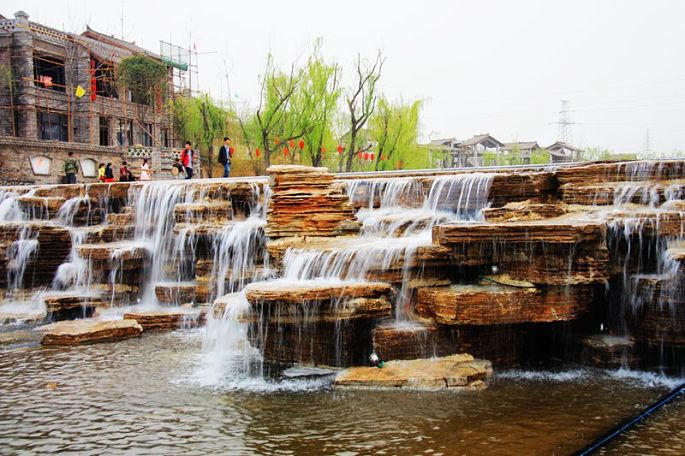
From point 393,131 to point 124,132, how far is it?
662 inches

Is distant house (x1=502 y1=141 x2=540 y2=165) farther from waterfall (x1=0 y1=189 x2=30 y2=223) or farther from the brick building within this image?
waterfall (x1=0 y1=189 x2=30 y2=223)

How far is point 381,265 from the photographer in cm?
966

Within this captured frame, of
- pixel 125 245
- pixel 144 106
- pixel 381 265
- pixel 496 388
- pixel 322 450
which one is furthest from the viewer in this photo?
pixel 144 106

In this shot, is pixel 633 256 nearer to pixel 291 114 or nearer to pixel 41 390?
pixel 41 390

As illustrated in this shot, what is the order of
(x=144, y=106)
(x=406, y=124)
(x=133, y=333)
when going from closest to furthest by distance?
(x=133, y=333) < (x=406, y=124) < (x=144, y=106)

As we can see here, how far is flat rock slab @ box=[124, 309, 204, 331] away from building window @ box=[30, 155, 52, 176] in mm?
19036

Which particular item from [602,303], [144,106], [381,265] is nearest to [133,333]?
[381,265]

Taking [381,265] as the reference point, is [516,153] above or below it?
above

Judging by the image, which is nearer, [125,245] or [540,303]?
[540,303]

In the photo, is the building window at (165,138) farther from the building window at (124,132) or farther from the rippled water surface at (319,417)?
the rippled water surface at (319,417)

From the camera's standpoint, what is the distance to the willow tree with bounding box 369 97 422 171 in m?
34.9

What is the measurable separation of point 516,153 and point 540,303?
55.6m

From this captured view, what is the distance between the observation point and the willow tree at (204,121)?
34.6m

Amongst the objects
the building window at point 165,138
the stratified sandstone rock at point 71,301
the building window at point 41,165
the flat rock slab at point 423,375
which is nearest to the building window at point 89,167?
the building window at point 41,165
